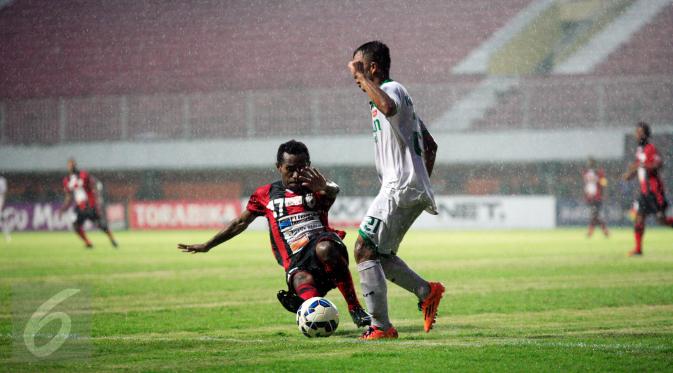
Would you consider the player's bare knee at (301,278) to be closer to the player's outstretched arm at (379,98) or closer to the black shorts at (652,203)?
the player's outstretched arm at (379,98)

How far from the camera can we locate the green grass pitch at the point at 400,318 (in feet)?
18.6

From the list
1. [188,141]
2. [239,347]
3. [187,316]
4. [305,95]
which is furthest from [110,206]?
[239,347]

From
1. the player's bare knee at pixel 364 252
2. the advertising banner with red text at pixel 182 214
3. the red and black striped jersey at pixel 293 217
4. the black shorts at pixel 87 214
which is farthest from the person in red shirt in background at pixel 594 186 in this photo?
the player's bare knee at pixel 364 252

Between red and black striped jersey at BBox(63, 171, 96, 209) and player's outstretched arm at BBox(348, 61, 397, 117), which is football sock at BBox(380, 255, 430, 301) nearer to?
player's outstretched arm at BBox(348, 61, 397, 117)

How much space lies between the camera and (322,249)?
6.89 metres

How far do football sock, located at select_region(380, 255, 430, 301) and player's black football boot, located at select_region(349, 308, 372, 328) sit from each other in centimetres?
32

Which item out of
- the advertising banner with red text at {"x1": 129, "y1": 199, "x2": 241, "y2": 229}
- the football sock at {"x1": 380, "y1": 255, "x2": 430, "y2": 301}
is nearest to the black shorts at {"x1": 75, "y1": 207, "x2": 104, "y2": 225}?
the advertising banner with red text at {"x1": 129, "y1": 199, "x2": 241, "y2": 229}

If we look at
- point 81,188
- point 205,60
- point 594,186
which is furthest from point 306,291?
point 205,60

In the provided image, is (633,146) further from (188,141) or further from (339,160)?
(188,141)

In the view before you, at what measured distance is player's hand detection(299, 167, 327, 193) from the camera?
670 cm

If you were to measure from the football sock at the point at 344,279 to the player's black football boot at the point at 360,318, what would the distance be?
1.2 inches

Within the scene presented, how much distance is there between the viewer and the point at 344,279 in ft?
22.8

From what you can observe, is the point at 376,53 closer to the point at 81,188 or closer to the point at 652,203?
the point at 652,203

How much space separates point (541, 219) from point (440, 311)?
23.9 metres
